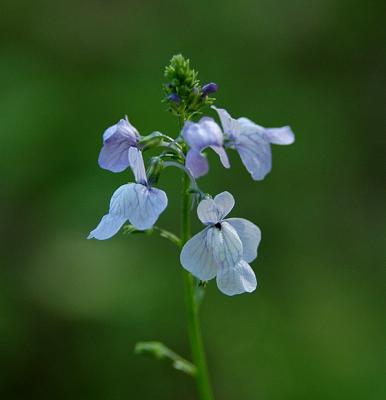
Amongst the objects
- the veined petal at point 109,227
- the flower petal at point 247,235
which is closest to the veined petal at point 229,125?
the flower petal at point 247,235

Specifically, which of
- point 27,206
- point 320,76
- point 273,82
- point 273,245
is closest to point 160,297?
point 273,245

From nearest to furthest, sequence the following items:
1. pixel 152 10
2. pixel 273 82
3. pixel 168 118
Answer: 1. pixel 168 118
2. pixel 273 82
3. pixel 152 10

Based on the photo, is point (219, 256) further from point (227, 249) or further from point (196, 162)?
point (196, 162)

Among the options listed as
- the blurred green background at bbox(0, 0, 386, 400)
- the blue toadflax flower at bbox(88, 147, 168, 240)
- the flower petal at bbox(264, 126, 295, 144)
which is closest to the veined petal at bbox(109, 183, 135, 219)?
the blue toadflax flower at bbox(88, 147, 168, 240)

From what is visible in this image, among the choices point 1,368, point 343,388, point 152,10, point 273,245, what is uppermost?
point 152,10

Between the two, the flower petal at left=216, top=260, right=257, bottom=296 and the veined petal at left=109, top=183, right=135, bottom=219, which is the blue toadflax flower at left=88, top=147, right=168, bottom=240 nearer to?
the veined petal at left=109, top=183, right=135, bottom=219

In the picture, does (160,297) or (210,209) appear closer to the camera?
(210,209)

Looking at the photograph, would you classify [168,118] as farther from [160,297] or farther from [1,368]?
[1,368]
